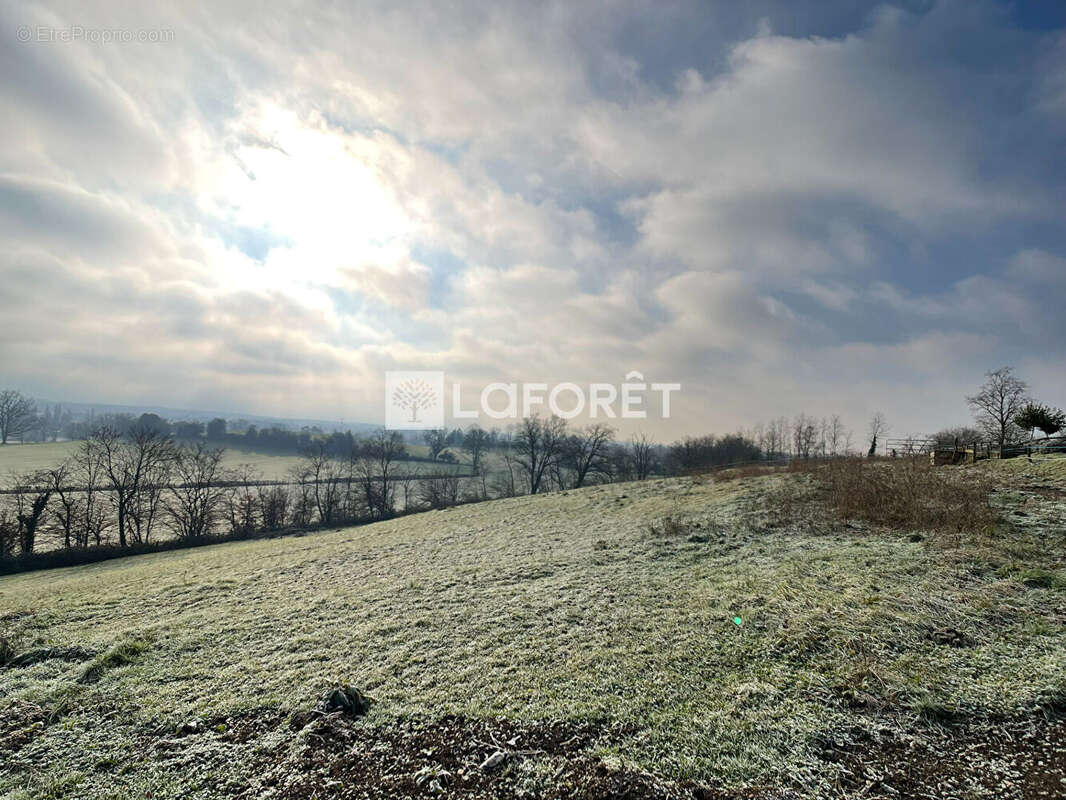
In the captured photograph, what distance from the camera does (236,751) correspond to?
5.18 meters

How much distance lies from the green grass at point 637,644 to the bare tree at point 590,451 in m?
46.0

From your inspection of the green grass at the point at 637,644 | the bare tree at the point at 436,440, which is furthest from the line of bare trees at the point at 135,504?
the bare tree at the point at 436,440

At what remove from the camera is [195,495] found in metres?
42.6

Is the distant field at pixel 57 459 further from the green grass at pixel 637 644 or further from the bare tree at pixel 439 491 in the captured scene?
the green grass at pixel 637 644

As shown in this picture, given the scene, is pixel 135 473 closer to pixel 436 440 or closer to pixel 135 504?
pixel 135 504

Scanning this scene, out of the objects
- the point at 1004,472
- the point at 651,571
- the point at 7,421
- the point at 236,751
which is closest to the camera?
the point at 236,751

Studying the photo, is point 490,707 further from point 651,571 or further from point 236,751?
point 651,571

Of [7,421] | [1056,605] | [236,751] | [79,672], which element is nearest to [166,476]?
[79,672]

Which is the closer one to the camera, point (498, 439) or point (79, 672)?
point (79, 672)

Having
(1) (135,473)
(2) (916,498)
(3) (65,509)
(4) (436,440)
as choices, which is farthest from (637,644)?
(4) (436,440)

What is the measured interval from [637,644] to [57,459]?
302 ft

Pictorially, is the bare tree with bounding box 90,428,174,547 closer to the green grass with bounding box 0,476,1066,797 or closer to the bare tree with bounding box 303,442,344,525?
the bare tree with bounding box 303,442,344,525

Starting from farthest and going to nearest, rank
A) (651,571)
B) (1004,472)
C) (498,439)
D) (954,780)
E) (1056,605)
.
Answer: (498,439) → (1004,472) → (651,571) → (1056,605) → (954,780)

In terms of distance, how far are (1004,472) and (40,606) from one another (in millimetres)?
34421
